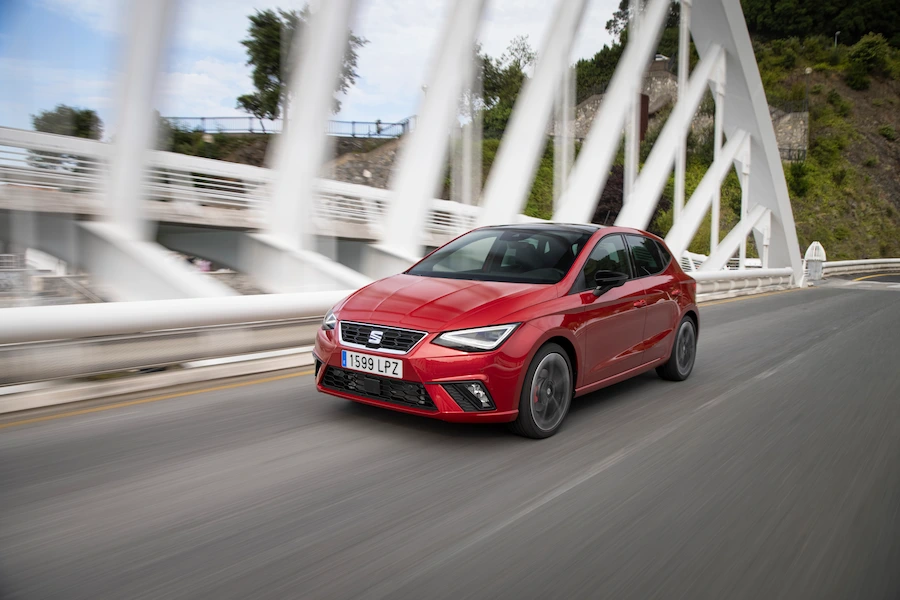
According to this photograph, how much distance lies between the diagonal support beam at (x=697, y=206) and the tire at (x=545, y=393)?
1259cm

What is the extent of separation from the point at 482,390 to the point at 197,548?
6.31ft

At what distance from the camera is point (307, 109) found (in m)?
10.5

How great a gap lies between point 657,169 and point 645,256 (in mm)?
11567

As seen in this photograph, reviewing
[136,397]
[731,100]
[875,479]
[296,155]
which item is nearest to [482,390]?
[875,479]

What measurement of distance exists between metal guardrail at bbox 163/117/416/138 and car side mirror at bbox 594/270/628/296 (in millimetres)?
6513

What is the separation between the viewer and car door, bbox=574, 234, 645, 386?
5.21 metres

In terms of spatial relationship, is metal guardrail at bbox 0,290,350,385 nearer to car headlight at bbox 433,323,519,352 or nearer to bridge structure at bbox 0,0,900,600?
bridge structure at bbox 0,0,900,600

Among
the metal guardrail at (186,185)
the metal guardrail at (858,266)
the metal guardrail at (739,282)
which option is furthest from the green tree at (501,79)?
the metal guardrail at (858,266)

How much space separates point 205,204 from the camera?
13344 mm

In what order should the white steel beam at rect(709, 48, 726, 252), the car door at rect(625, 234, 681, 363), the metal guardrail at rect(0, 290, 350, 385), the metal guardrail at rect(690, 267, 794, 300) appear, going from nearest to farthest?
the metal guardrail at rect(0, 290, 350, 385) < the car door at rect(625, 234, 681, 363) < the metal guardrail at rect(690, 267, 794, 300) < the white steel beam at rect(709, 48, 726, 252)

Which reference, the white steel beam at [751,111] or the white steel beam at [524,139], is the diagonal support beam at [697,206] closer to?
the white steel beam at [751,111]

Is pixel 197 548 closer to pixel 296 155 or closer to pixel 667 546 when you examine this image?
pixel 667 546

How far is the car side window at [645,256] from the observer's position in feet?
20.7

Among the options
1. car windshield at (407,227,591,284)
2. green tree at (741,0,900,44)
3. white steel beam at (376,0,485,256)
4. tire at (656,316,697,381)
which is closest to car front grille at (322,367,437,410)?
car windshield at (407,227,591,284)
